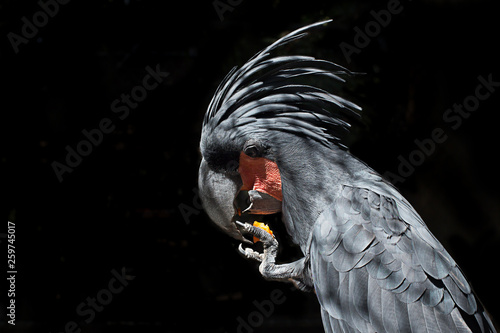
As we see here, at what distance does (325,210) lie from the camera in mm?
2039

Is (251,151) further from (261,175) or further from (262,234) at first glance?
(262,234)

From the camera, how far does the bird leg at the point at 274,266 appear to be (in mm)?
2169

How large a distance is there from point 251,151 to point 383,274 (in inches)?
32.3

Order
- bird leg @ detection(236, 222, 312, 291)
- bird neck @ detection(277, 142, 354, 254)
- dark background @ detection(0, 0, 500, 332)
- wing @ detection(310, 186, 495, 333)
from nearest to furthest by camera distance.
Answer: wing @ detection(310, 186, 495, 333) → bird neck @ detection(277, 142, 354, 254) → bird leg @ detection(236, 222, 312, 291) → dark background @ detection(0, 0, 500, 332)

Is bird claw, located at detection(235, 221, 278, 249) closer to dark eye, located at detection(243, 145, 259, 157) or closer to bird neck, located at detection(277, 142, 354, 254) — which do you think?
bird neck, located at detection(277, 142, 354, 254)

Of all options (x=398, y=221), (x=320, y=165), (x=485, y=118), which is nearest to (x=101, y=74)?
(x=320, y=165)

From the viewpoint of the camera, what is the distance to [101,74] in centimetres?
448

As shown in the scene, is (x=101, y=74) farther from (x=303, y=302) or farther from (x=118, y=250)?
(x=303, y=302)

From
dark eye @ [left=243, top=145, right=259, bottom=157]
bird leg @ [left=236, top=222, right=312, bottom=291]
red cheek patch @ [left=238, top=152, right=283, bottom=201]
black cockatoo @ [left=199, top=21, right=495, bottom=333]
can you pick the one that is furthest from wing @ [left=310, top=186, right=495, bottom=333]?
dark eye @ [left=243, top=145, right=259, bottom=157]

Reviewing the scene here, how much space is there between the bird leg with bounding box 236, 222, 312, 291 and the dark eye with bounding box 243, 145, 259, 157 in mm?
390

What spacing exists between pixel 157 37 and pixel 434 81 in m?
2.84

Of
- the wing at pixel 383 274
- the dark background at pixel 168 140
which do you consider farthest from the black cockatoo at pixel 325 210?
the dark background at pixel 168 140

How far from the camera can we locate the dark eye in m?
2.14

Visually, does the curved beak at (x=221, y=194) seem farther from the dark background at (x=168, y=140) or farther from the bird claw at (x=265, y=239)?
the dark background at (x=168, y=140)
